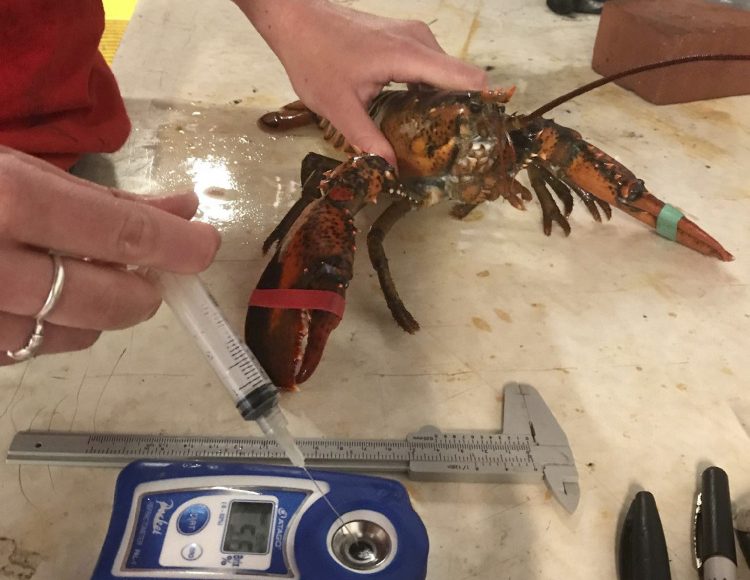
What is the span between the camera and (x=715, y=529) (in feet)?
2.55

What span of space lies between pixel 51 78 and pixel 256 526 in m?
0.80

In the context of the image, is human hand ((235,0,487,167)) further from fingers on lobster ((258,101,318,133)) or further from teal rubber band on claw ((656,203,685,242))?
teal rubber band on claw ((656,203,685,242))

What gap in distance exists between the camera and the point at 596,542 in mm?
810

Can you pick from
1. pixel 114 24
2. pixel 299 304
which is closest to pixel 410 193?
pixel 299 304

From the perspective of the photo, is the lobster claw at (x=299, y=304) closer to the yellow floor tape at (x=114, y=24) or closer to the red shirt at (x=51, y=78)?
the red shirt at (x=51, y=78)

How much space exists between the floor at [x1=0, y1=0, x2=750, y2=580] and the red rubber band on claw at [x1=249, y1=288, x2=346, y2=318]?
14 cm

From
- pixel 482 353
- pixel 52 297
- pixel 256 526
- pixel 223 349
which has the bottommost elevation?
pixel 482 353

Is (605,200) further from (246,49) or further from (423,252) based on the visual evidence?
(246,49)

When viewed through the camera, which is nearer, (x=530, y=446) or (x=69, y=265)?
(x=69, y=265)

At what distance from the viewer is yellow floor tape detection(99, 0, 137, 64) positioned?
1.79 metres

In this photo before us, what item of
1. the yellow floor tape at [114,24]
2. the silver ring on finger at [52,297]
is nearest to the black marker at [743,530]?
the silver ring on finger at [52,297]

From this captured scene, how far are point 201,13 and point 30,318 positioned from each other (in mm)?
1590

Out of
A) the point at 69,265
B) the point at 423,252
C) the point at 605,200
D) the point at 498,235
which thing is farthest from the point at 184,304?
the point at 605,200

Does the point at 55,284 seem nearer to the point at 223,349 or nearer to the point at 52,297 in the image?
the point at 52,297
